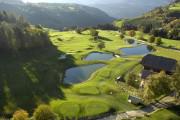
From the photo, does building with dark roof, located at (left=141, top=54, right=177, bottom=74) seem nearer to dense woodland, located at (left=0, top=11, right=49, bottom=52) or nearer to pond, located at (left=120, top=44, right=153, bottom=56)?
pond, located at (left=120, top=44, right=153, bottom=56)

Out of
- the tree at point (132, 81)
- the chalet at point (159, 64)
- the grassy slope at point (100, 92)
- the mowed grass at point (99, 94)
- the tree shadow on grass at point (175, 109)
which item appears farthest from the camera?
the chalet at point (159, 64)

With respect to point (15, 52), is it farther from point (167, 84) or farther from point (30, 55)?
point (167, 84)

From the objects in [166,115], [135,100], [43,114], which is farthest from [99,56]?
[43,114]

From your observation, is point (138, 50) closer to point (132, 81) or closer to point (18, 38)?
point (18, 38)

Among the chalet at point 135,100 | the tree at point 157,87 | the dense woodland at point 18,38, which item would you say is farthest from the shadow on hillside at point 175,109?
the dense woodland at point 18,38

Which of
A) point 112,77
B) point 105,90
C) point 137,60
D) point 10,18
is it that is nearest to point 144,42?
point 137,60

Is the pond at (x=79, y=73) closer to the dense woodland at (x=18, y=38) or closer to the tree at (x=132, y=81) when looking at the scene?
the tree at (x=132, y=81)
